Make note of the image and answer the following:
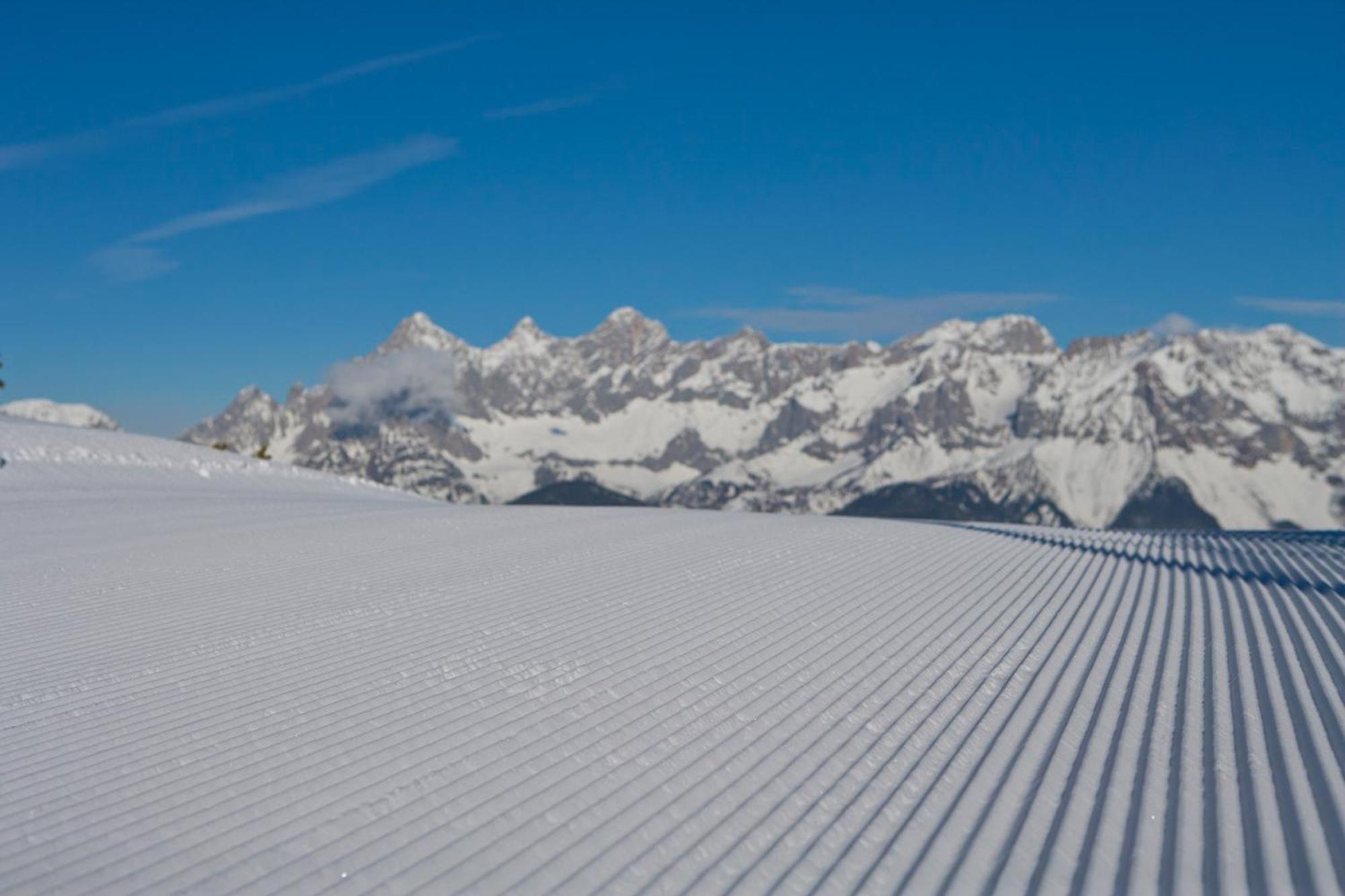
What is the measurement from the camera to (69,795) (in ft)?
33.0

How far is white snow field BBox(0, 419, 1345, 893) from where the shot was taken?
8.61 metres

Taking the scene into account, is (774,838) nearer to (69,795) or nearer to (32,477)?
(69,795)

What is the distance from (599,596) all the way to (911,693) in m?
6.89

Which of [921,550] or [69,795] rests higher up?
[921,550]

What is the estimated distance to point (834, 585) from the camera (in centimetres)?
1955

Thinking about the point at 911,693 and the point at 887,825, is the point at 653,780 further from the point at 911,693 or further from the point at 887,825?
the point at 911,693

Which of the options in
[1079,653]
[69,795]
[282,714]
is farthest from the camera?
[1079,653]

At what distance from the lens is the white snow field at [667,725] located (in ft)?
28.2

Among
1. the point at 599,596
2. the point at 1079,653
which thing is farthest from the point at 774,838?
the point at 599,596

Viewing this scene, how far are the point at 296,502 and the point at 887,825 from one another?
107ft

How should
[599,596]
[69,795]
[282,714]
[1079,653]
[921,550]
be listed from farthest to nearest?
1. [921,550]
2. [599,596]
3. [1079,653]
4. [282,714]
5. [69,795]

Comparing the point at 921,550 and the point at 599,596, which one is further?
the point at 921,550

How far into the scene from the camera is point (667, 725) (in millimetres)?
11891

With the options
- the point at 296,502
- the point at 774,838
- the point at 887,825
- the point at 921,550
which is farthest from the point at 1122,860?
the point at 296,502
